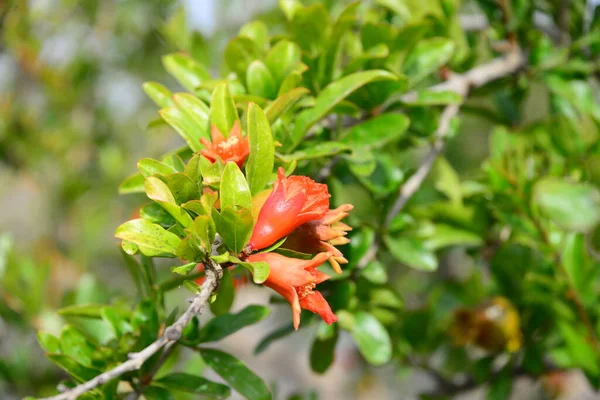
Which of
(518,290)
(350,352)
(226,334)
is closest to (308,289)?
(226,334)

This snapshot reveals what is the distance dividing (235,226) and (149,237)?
112 millimetres

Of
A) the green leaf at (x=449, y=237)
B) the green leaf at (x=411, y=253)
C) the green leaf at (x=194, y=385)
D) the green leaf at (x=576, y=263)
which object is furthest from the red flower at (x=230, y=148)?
the green leaf at (x=576, y=263)

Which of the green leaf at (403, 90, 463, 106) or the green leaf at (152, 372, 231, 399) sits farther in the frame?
the green leaf at (403, 90, 463, 106)

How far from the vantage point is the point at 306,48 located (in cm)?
103

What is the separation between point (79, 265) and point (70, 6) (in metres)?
1.25

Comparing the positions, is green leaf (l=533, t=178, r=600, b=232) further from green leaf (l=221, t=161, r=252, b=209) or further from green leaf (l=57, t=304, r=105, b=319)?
green leaf (l=57, t=304, r=105, b=319)

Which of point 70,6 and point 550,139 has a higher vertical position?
point 70,6

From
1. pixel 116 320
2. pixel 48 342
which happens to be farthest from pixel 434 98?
pixel 48 342

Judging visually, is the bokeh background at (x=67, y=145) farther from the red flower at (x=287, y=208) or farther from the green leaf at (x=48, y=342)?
the red flower at (x=287, y=208)

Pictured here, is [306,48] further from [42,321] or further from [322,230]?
[42,321]

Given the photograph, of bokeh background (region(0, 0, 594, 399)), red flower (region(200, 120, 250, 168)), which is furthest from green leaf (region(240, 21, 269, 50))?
bokeh background (region(0, 0, 594, 399))

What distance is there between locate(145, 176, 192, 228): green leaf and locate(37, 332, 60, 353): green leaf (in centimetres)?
37

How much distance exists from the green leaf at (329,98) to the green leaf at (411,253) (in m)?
0.35

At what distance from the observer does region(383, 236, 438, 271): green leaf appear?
3.63ft
